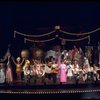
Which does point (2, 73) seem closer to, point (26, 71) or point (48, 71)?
point (26, 71)

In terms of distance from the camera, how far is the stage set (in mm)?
11984

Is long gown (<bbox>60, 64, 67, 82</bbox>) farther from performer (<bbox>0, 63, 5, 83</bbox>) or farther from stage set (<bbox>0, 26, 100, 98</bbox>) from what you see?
performer (<bbox>0, 63, 5, 83</bbox>)

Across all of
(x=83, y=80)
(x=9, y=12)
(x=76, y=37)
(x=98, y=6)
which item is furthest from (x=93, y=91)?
(x=9, y=12)

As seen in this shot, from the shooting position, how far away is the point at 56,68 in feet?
39.6

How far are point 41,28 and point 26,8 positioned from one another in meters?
0.77

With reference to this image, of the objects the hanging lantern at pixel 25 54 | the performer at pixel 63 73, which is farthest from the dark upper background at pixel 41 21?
the performer at pixel 63 73

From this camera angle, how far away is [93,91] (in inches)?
461

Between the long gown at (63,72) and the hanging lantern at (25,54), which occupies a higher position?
the hanging lantern at (25,54)

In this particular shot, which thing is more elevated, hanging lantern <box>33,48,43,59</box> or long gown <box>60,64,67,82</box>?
hanging lantern <box>33,48,43,59</box>

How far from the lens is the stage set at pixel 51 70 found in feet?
39.3

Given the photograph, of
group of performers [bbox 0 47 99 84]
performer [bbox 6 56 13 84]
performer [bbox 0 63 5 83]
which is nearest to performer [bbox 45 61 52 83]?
group of performers [bbox 0 47 99 84]

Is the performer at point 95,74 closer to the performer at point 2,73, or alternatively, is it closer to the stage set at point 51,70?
the stage set at point 51,70

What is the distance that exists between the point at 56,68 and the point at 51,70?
0.16 meters

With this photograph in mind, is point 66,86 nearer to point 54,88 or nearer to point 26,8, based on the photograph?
point 54,88
